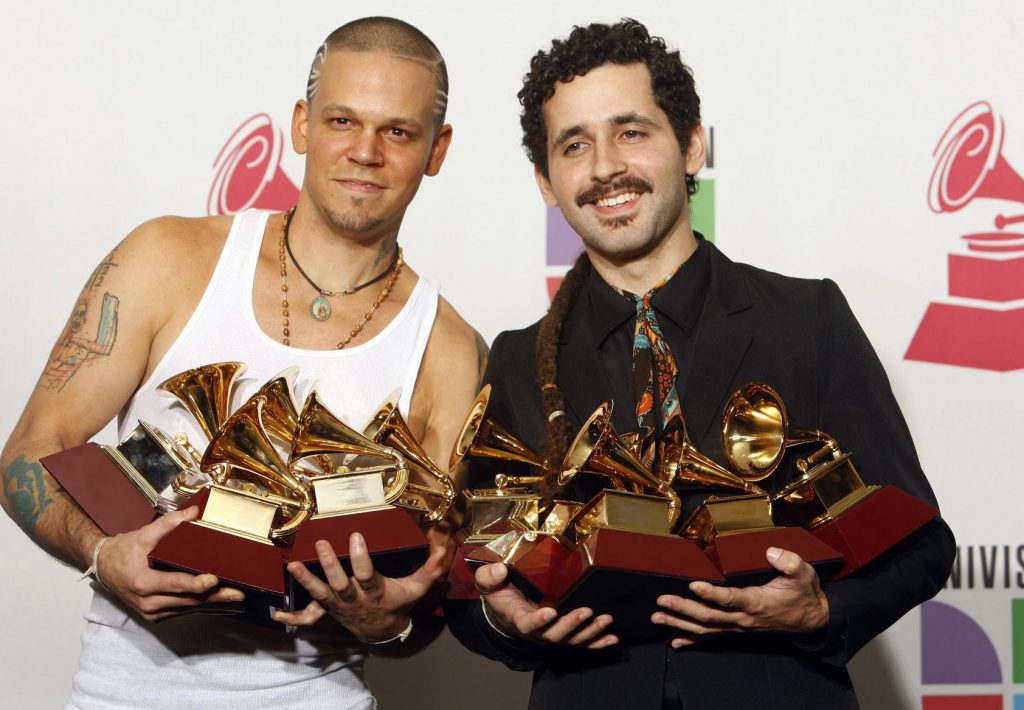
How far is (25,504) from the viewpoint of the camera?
6.89ft

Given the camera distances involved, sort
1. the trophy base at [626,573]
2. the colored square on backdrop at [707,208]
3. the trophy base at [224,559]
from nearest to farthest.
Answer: the trophy base at [626,573]
the trophy base at [224,559]
the colored square on backdrop at [707,208]

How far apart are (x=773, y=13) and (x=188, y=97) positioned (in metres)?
1.70

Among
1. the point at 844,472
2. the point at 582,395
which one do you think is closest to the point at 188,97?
the point at 582,395

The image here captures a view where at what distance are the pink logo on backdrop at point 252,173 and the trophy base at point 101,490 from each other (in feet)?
5.08

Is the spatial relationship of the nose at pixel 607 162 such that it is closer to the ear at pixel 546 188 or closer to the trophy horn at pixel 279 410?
the ear at pixel 546 188

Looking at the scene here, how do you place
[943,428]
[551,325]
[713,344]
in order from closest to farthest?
[713,344]
[551,325]
[943,428]

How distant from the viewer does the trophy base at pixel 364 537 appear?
186cm

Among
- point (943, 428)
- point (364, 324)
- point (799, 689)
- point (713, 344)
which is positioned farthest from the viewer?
point (943, 428)

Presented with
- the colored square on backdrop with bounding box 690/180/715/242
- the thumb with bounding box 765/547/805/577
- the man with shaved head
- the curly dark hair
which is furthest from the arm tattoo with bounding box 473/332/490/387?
the colored square on backdrop with bounding box 690/180/715/242

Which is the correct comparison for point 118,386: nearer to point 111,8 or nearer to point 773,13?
point 111,8

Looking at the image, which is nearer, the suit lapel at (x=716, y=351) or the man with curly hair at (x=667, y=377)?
the man with curly hair at (x=667, y=377)

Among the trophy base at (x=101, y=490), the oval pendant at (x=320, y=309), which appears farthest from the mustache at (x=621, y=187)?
the trophy base at (x=101, y=490)

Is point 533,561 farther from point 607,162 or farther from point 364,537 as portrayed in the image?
point 607,162

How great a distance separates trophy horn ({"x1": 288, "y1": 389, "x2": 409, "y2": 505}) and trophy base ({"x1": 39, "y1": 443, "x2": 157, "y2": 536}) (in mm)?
264
